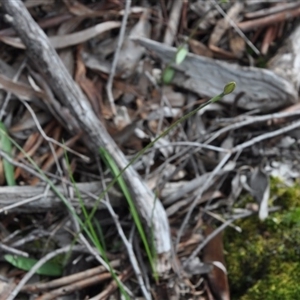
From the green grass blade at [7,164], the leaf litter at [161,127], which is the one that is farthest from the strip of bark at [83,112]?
the green grass blade at [7,164]

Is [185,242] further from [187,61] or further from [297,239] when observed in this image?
[187,61]

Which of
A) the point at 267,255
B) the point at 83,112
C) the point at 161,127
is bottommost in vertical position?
the point at 267,255

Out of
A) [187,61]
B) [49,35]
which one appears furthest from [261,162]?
[49,35]

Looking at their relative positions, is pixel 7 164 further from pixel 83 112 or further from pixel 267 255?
pixel 267 255

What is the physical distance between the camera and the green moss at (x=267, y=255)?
5.25ft

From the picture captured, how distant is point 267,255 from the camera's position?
5.52 feet

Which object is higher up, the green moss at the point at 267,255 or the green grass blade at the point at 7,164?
the green grass blade at the point at 7,164

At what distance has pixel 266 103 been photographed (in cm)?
193


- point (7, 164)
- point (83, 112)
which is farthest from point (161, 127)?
point (7, 164)

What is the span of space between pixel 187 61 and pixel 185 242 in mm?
646

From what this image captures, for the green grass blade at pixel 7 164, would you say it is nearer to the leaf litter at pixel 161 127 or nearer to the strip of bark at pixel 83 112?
the leaf litter at pixel 161 127

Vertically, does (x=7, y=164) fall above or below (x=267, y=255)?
above

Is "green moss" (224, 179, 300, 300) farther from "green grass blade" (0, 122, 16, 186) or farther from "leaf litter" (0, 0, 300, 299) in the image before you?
"green grass blade" (0, 122, 16, 186)

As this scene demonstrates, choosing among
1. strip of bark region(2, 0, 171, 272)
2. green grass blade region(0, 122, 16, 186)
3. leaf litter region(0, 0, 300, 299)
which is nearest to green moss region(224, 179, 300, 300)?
leaf litter region(0, 0, 300, 299)
